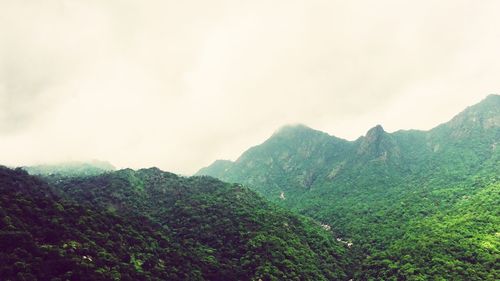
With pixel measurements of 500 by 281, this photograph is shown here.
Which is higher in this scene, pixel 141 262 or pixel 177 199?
pixel 177 199

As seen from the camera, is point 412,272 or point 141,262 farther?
point 412,272

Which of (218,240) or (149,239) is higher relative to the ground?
(149,239)

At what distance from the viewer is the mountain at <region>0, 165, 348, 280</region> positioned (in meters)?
93.2

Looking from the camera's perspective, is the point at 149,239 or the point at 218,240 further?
the point at 218,240

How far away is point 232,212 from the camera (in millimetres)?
181375

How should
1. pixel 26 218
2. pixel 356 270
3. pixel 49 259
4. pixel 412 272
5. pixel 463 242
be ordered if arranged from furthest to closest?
pixel 356 270 < pixel 463 242 < pixel 412 272 < pixel 26 218 < pixel 49 259

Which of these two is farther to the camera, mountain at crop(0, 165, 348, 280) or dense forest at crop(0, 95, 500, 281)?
dense forest at crop(0, 95, 500, 281)

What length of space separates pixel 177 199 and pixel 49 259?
353ft

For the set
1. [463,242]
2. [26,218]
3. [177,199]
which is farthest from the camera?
[177,199]

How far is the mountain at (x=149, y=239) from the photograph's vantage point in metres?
93.2

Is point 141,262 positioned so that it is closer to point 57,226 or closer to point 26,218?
point 57,226

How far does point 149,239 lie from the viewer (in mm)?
134000

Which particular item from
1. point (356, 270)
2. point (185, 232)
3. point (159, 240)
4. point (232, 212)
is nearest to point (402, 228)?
point (356, 270)

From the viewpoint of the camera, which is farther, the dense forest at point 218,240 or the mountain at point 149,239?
the dense forest at point 218,240
